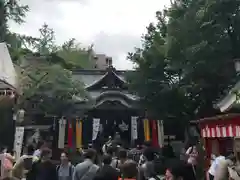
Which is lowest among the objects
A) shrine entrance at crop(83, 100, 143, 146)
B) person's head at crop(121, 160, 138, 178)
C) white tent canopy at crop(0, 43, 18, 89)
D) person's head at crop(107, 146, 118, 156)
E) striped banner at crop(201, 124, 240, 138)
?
person's head at crop(121, 160, 138, 178)

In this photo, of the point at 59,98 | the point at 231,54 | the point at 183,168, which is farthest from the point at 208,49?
the point at 183,168

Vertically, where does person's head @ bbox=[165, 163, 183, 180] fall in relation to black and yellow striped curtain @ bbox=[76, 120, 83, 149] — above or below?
below

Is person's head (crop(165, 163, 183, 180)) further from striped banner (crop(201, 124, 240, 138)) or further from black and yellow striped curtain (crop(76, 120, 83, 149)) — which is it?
black and yellow striped curtain (crop(76, 120, 83, 149))

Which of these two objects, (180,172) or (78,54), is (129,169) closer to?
(180,172)

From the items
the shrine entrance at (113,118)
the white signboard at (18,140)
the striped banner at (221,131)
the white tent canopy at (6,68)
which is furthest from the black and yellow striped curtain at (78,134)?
the striped banner at (221,131)

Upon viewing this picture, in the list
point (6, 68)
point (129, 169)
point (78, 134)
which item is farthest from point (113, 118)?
point (129, 169)

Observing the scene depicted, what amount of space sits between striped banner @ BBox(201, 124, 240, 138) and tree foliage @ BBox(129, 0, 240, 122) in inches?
97.7

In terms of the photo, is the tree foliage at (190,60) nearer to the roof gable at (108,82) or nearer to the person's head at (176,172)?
the roof gable at (108,82)

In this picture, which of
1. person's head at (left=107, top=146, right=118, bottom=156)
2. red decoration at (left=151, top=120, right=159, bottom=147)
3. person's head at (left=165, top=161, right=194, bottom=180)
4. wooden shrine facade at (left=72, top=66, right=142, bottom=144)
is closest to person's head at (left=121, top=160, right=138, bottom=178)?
person's head at (left=165, top=161, right=194, bottom=180)

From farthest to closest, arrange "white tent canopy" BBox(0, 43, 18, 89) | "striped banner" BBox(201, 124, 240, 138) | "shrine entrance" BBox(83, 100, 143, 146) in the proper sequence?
"shrine entrance" BBox(83, 100, 143, 146), "white tent canopy" BBox(0, 43, 18, 89), "striped banner" BBox(201, 124, 240, 138)

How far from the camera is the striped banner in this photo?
998cm

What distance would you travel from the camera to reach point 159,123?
19453 mm

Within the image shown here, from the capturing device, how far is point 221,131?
36.1ft

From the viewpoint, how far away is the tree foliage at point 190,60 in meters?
13.7
